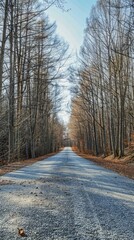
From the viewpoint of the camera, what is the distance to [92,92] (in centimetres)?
3444

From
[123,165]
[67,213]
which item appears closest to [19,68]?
[123,165]

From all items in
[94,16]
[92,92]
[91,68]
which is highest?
[94,16]

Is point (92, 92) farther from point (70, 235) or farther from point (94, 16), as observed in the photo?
point (70, 235)

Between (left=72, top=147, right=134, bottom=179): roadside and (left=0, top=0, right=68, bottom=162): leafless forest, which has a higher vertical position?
(left=0, top=0, right=68, bottom=162): leafless forest

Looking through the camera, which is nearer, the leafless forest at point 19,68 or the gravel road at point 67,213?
the gravel road at point 67,213

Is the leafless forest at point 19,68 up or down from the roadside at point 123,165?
up

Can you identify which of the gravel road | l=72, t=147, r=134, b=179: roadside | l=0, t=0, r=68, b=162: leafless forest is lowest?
l=72, t=147, r=134, b=179: roadside

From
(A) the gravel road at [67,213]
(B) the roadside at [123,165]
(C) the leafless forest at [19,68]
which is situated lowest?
(B) the roadside at [123,165]

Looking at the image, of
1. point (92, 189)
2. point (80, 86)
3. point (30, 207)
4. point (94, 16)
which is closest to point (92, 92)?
point (80, 86)

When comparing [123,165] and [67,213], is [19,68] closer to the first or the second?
[123,165]

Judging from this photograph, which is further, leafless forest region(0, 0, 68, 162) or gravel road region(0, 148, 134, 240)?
leafless forest region(0, 0, 68, 162)

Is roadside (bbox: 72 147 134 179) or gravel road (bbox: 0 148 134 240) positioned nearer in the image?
gravel road (bbox: 0 148 134 240)

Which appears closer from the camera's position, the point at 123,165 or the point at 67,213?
the point at 67,213

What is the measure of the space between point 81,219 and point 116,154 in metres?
22.7
